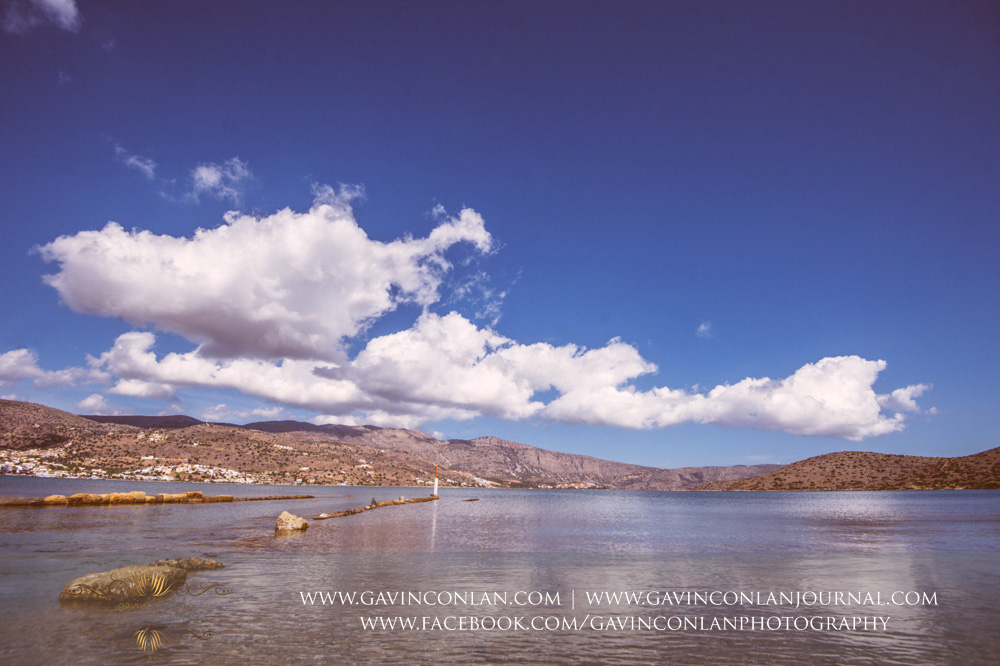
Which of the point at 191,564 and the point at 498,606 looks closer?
the point at 498,606

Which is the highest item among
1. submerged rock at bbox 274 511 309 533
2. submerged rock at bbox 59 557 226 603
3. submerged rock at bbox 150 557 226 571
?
submerged rock at bbox 59 557 226 603

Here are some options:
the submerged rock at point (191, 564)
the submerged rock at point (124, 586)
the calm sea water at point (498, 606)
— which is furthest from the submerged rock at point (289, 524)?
the submerged rock at point (124, 586)

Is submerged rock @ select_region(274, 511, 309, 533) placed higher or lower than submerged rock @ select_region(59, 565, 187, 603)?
lower

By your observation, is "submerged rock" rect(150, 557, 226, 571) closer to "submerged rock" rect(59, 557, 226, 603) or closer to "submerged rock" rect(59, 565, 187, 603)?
"submerged rock" rect(59, 557, 226, 603)

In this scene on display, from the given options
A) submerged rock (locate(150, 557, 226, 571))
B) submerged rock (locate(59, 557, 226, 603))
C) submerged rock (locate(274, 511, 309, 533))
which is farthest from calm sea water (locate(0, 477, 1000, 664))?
submerged rock (locate(274, 511, 309, 533))

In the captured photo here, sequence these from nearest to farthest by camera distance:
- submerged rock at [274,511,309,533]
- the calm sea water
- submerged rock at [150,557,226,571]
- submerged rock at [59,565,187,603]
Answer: the calm sea water, submerged rock at [59,565,187,603], submerged rock at [150,557,226,571], submerged rock at [274,511,309,533]

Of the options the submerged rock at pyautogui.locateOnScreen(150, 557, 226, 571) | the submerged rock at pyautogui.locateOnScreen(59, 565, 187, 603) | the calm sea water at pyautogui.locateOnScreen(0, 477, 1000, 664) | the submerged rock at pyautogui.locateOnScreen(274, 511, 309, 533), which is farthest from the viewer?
the submerged rock at pyautogui.locateOnScreen(274, 511, 309, 533)

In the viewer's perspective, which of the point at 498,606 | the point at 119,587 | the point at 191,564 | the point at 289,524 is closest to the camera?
the point at 119,587

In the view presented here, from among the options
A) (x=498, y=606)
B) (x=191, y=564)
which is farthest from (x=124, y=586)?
(x=498, y=606)

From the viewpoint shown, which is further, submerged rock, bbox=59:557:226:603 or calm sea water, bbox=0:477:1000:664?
submerged rock, bbox=59:557:226:603

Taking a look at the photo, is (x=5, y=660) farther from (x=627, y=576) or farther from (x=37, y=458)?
(x=37, y=458)

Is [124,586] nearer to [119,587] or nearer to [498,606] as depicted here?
[119,587]

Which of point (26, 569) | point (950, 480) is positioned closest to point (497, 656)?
point (26, 569)

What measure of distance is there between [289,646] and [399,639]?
92.0 inches
